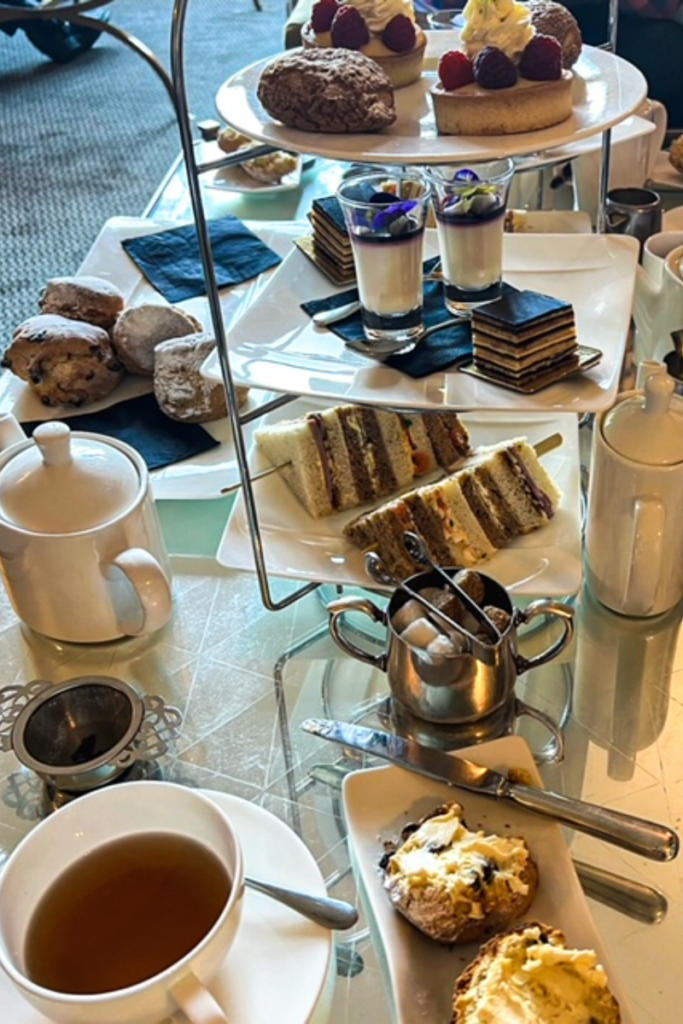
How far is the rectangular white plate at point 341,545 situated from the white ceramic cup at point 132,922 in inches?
10.8

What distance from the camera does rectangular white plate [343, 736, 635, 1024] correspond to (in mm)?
624

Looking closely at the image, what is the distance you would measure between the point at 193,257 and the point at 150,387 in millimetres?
320

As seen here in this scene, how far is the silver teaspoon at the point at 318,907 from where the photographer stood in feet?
2.10

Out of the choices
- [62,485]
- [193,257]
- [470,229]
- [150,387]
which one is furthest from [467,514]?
[193,257]

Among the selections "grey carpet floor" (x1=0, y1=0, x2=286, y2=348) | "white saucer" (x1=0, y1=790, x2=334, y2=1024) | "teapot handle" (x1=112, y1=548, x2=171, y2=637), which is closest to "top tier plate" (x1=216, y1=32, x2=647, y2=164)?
"teapot handle" (x1=112, y1=548, x2=171, y2=637)

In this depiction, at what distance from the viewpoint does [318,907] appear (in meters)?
0.65

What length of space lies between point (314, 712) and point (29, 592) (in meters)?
0.25

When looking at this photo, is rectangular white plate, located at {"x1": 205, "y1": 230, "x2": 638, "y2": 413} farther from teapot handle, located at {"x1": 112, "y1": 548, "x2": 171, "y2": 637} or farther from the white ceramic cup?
the white ceramic cup

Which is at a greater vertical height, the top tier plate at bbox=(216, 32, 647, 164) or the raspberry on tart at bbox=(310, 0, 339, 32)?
the raspberry on tart at bbox=(310, 0, 339, 32)

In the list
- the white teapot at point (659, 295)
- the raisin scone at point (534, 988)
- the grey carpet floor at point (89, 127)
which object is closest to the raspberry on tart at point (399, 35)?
the white teapot at point (659, 295)

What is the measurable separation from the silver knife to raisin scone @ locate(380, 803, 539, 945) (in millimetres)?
36

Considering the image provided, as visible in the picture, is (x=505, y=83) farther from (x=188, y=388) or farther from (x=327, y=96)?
(x=188, y=388)

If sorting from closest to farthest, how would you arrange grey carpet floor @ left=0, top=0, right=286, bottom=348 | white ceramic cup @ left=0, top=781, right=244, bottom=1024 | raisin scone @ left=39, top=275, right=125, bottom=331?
1. white ceramic cup @ left=0, top=781, right=244, bottom=1024
2. raisin scone @ left=39, top=275, right=125, bottom=331
3. grey carpet floor @ left=0, top=0, right=286, bottom=348

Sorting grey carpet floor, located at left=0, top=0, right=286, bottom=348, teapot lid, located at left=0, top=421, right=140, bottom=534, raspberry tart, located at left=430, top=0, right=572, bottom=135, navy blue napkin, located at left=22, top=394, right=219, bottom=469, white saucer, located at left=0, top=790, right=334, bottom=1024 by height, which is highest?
raspberry tart, located at left=430, top=0, right=572, bottom=135
